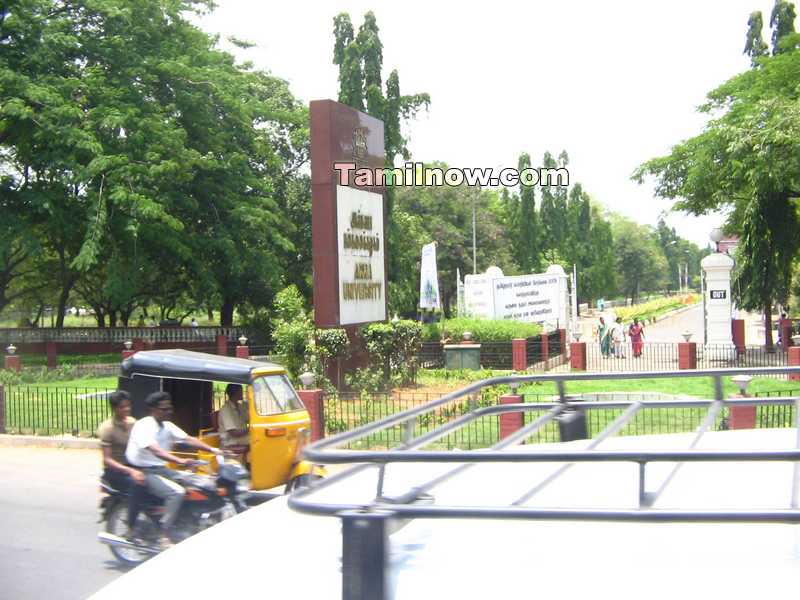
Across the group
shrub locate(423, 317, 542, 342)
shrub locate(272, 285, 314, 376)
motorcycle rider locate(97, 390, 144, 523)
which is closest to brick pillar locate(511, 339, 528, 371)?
shrub locate(423, 317, 542, 342)

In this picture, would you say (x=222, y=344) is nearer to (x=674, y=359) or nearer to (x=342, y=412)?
(x=674, y=359)

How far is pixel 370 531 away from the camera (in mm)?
1809

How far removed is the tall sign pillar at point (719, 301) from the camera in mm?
26938

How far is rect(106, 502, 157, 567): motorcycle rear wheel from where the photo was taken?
7152 millimetres

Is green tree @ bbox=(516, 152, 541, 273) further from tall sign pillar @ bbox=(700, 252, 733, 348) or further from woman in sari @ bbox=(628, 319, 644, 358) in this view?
woman in sari @ bbox=(628, 319, 644, 358)

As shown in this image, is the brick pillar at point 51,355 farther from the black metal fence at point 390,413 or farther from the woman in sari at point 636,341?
the woman in sari at point 636,341

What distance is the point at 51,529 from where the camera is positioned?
875 cm

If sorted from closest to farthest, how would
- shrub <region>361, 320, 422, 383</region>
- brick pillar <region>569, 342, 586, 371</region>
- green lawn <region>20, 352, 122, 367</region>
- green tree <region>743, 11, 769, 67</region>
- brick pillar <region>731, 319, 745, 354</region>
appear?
shrub <region>361, 320, 422, 383</region> → brick pillar <region>569, 342, 586, 371</region> → brick pillar <region>731, 319, 745, 354</region> → green lawn <region>20, 352, 122, 367</region> → green tree <region>743, 11, 769, 67</region>

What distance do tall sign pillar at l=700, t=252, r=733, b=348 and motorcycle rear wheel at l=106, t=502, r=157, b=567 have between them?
75.5ft

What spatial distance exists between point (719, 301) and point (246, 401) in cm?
2160

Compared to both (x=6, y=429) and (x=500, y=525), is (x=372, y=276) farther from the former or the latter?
(x=500, y=525)

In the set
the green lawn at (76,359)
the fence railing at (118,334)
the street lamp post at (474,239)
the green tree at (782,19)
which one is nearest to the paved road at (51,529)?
the green lawn at (76,359)

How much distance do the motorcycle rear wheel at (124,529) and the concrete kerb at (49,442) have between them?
6940mm

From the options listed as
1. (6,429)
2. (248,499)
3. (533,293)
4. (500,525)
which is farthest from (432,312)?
(500,525)
